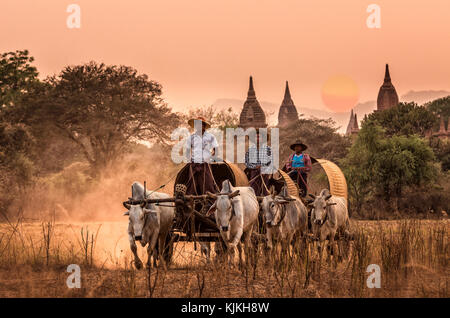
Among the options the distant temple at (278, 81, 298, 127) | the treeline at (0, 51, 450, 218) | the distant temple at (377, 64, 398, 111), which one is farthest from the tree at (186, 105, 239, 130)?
the distant temple at (278, 81, 298, 127)

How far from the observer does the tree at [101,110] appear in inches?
1212

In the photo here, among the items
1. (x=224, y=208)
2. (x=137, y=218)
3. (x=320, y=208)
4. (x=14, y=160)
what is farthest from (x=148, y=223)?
(x=14, y=160)

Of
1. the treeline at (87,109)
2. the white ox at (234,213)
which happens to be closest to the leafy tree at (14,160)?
the treeline at (87,109)

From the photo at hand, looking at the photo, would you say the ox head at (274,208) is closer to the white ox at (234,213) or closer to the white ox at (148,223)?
the white ox at (234,213)

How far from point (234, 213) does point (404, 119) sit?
92.5 feet

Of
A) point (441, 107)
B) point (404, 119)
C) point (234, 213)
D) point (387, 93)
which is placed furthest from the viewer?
point (441, 107)

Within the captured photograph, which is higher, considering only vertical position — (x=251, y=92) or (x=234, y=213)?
(x=251, y=92)

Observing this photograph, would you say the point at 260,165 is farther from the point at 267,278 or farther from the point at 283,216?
the point at 267,278

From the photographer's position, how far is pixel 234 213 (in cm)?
959

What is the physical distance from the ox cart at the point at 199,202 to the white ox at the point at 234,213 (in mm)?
211

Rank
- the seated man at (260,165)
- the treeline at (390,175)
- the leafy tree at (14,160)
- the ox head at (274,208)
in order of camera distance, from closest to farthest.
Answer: the ox head at (274,208) < the seated man at (260,165) < the treeline at (390,175) < the leafy tree at (14,160)

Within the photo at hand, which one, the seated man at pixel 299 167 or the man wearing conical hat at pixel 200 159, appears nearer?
the man wearing conical hat at pixel 200 159
